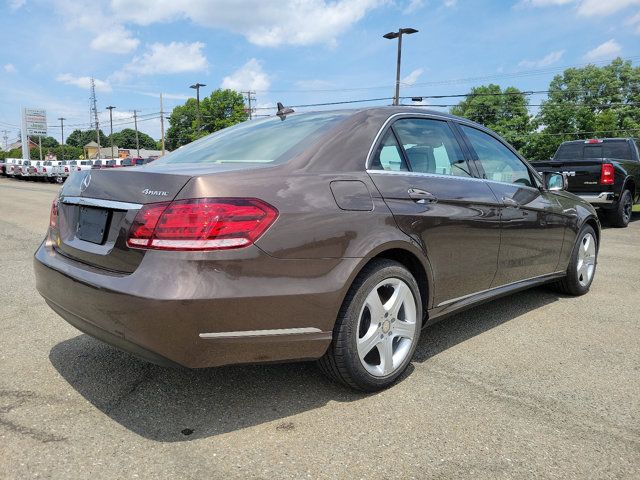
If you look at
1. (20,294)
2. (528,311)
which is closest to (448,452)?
(528,311)

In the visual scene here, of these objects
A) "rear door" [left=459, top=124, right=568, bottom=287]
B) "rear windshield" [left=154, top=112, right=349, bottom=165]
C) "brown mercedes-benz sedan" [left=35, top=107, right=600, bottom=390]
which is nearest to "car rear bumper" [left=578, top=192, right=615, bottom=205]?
"rear door" [left=459, top=124, right=568, bottom=287]

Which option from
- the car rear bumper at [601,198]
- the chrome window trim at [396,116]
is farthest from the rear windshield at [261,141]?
the car rear bumper at [601,198]

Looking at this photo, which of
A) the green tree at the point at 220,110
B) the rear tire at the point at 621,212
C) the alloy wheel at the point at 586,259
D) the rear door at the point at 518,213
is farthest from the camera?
the green tree at the point at 220,110

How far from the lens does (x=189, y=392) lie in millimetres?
2783

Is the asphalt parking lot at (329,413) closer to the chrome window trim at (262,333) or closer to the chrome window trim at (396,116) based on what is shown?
the chrome window trim at (262,333)

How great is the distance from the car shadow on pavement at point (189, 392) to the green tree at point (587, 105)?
190 feet

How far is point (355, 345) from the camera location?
262 cm

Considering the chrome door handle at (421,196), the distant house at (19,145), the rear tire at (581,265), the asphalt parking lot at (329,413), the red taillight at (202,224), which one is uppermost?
the distant house at (19,145)

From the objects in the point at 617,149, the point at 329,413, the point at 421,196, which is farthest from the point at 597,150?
the point at 329,413

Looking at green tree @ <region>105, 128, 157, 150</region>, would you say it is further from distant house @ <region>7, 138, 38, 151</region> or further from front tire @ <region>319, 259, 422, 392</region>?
front tire @ <region>319, 259, 422, 392</region>

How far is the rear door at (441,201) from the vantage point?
9.55ft

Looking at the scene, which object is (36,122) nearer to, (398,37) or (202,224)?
(398,37)

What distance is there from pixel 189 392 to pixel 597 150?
11.7 metres

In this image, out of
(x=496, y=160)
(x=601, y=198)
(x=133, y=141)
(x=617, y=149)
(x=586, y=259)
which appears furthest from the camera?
(x=133, y=141)
